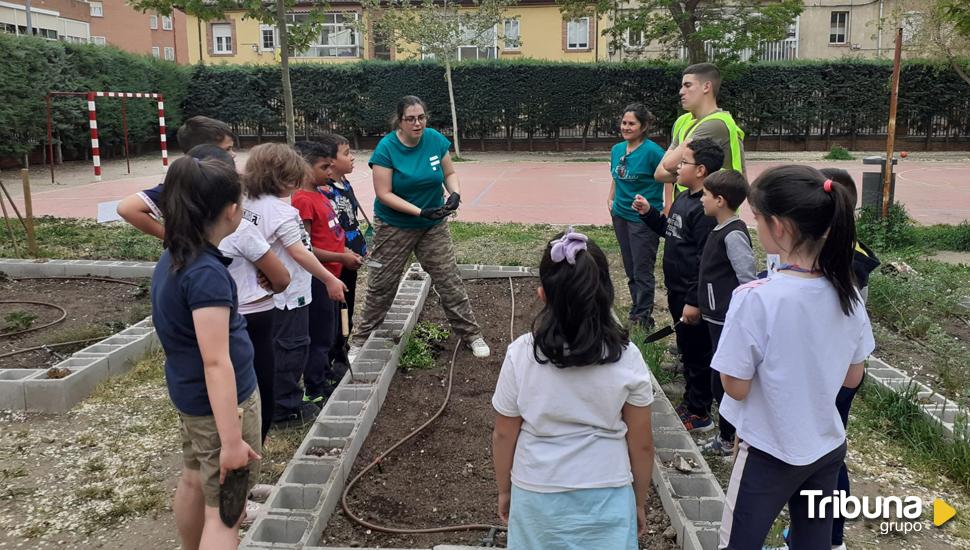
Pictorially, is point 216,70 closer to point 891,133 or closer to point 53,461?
point 891,133

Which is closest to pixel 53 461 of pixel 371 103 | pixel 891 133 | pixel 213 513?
pixel 213 513

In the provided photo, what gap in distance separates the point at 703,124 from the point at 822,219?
7.93ft

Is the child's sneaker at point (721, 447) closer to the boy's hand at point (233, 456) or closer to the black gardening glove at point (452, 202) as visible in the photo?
the black gardening glove at point (452, 202)

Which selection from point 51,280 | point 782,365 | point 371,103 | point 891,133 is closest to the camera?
point 782,365

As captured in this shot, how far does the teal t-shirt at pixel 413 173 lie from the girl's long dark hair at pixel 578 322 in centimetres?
311

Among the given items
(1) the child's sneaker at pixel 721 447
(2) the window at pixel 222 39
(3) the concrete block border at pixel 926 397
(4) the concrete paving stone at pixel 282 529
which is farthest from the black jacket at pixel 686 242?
(2) the window at pixel 222 39

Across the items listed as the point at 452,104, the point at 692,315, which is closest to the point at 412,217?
the point at 692,315

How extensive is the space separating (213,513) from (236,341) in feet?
1.87

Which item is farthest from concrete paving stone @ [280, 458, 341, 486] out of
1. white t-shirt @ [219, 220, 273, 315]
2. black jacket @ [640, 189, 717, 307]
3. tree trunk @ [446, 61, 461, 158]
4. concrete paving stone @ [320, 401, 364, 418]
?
tree trunk @ [446, 61, 461, 158]

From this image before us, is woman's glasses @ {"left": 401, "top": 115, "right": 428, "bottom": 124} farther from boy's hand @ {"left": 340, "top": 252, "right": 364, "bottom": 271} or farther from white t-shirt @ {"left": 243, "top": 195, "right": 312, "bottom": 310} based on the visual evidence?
white t-shirt @ {"left": 243, "top": 195, "right": 312, "bottom": 310}

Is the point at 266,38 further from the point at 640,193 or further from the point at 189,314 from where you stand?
the point at 189,314

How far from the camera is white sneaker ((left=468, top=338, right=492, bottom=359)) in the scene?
17.7ft

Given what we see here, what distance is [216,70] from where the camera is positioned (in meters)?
27.6

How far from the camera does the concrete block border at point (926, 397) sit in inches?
156
